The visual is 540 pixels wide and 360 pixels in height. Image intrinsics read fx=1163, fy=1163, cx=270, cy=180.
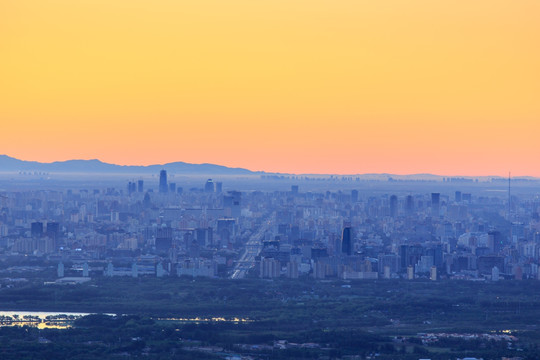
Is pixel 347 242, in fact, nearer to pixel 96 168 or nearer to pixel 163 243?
pixel 163 243

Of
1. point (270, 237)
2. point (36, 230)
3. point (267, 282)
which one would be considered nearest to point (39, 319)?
Answer: point (267, 282)

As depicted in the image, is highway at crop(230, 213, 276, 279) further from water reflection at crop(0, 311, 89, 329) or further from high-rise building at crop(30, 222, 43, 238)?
water reflection at crop(0, 311, 89, 329)

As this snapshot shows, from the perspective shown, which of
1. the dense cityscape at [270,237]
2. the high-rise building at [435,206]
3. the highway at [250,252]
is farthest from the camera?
the high-rise building at [435,206]

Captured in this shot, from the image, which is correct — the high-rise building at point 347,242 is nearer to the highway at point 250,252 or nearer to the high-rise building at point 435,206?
the highway at point 250,252

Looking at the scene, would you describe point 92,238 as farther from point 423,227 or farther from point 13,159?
point 13,159

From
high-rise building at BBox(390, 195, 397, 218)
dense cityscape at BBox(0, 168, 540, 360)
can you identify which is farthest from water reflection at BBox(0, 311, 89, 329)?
high-rise building at BBox(390, 195, 397, 218)

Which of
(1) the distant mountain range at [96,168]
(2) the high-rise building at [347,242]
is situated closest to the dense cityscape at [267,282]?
(2) the high-rise building at [347,242]
